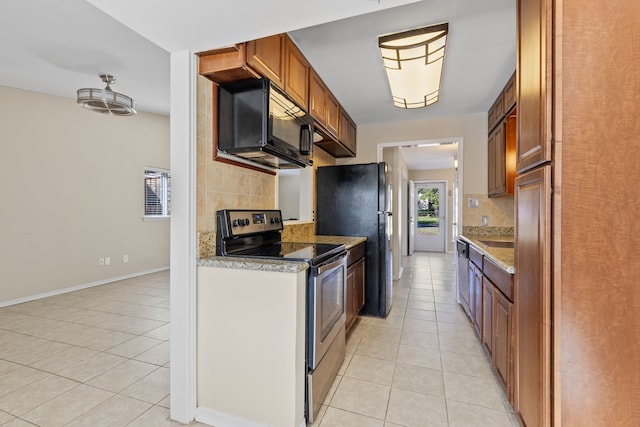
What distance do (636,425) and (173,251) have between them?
6.84 feet

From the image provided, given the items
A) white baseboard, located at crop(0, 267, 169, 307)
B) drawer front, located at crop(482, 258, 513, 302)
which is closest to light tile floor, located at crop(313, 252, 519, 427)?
drawer front, located at crop(482, 258, 513, 302)

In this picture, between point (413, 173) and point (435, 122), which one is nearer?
point (435, 122)

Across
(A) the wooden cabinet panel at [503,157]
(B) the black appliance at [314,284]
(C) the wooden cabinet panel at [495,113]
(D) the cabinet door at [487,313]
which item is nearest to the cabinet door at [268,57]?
(B) the black appliance at [314,284]

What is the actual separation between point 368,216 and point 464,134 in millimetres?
1784

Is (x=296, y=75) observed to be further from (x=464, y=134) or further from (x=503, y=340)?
(x=464, y=134)

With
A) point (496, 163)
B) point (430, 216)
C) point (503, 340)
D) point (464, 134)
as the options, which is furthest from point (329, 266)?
point (430, 216)

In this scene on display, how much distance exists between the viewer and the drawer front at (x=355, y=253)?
8.38 feet

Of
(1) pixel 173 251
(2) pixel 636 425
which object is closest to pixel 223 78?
(1) pixel 173 251

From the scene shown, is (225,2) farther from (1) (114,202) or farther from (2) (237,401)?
(1) (114,202)

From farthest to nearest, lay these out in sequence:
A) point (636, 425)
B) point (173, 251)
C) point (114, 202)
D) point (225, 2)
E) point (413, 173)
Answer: point (413, 173), point (114, 202), point (173, 251), point (225, 2), point (636, 425)

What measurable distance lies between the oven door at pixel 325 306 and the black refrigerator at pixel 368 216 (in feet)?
3.63

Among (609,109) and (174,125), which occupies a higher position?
(174,125)

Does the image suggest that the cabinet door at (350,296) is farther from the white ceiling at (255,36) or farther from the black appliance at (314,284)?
the white ceiling at (255,36)

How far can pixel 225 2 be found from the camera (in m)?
1.21
